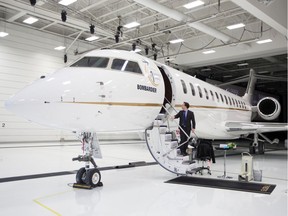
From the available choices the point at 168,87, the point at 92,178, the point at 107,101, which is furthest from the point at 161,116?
the point at 92,178

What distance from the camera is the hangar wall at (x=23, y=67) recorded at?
18.4 meters

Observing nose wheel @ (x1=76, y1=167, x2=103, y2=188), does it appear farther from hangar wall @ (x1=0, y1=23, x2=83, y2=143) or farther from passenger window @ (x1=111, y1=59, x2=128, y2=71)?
hangar wall @ (x1=0, y1=23, x2=83, y2=143)

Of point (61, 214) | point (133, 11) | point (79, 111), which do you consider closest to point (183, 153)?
point (79, 111)

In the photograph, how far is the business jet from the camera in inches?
214

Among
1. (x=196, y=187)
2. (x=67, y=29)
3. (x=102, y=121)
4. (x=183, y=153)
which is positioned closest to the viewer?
(x=102, y=121)

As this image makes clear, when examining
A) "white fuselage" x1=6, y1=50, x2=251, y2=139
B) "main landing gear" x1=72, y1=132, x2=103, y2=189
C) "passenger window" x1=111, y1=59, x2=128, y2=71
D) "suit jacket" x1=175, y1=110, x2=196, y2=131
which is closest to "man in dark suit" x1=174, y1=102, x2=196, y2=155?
"suit jacket" x1=175, y1=110, x2=196, y2=131

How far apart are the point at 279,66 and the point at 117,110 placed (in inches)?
990

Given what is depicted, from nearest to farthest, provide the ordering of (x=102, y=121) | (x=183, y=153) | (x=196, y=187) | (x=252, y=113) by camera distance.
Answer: (x=102, y=121) < (x=196, y=187) < (x=183, y=153) < (x=252, y=113)

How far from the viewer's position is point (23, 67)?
1961cm

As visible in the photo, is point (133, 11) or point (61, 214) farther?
point (133, 11)

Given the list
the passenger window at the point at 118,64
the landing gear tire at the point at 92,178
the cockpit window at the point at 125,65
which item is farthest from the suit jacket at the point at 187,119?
the landing gear tire at the point at 92,178

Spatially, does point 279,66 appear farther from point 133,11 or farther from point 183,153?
point 183,153

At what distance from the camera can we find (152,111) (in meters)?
7.24

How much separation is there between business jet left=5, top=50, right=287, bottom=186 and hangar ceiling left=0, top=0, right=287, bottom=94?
601cm
